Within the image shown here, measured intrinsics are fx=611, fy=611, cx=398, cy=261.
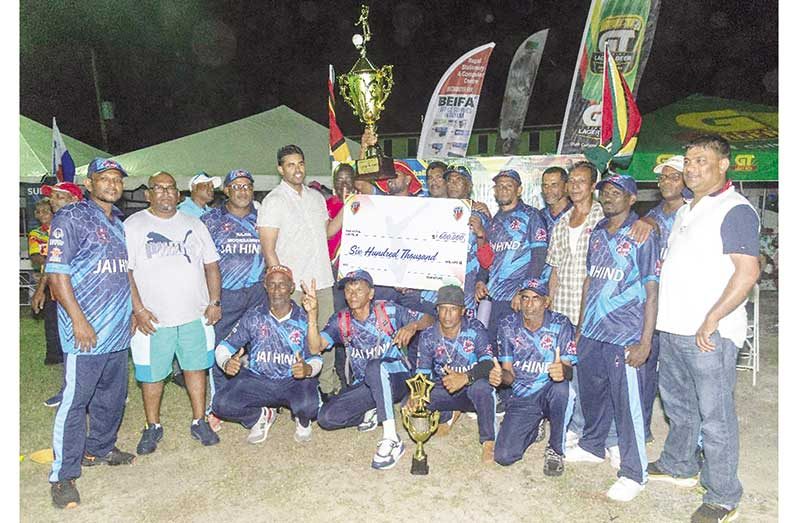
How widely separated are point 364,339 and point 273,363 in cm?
86

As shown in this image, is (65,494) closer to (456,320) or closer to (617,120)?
(456,320)

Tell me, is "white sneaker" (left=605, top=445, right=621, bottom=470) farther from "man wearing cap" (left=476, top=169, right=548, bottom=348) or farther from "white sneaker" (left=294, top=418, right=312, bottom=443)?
"white sneaker" (left=294, top=418, right=312, bottom=443)

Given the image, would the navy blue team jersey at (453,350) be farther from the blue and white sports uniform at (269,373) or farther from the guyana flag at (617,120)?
the guyana flag at (617,120)

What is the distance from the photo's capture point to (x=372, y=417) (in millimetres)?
5984

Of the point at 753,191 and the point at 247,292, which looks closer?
the point at 247,292

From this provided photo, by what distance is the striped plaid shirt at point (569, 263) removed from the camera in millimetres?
5199

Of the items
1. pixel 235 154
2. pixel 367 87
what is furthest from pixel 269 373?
pixel 235 154

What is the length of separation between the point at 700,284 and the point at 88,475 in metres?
4.79

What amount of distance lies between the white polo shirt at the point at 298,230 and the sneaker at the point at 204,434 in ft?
4.99

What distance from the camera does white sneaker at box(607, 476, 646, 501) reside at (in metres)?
4.42

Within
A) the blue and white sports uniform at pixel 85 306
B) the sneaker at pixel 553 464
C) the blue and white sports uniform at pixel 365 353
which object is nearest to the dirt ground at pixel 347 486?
the sneaker at pixel 553 464

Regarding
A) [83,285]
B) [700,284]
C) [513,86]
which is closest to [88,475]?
[83,285]
